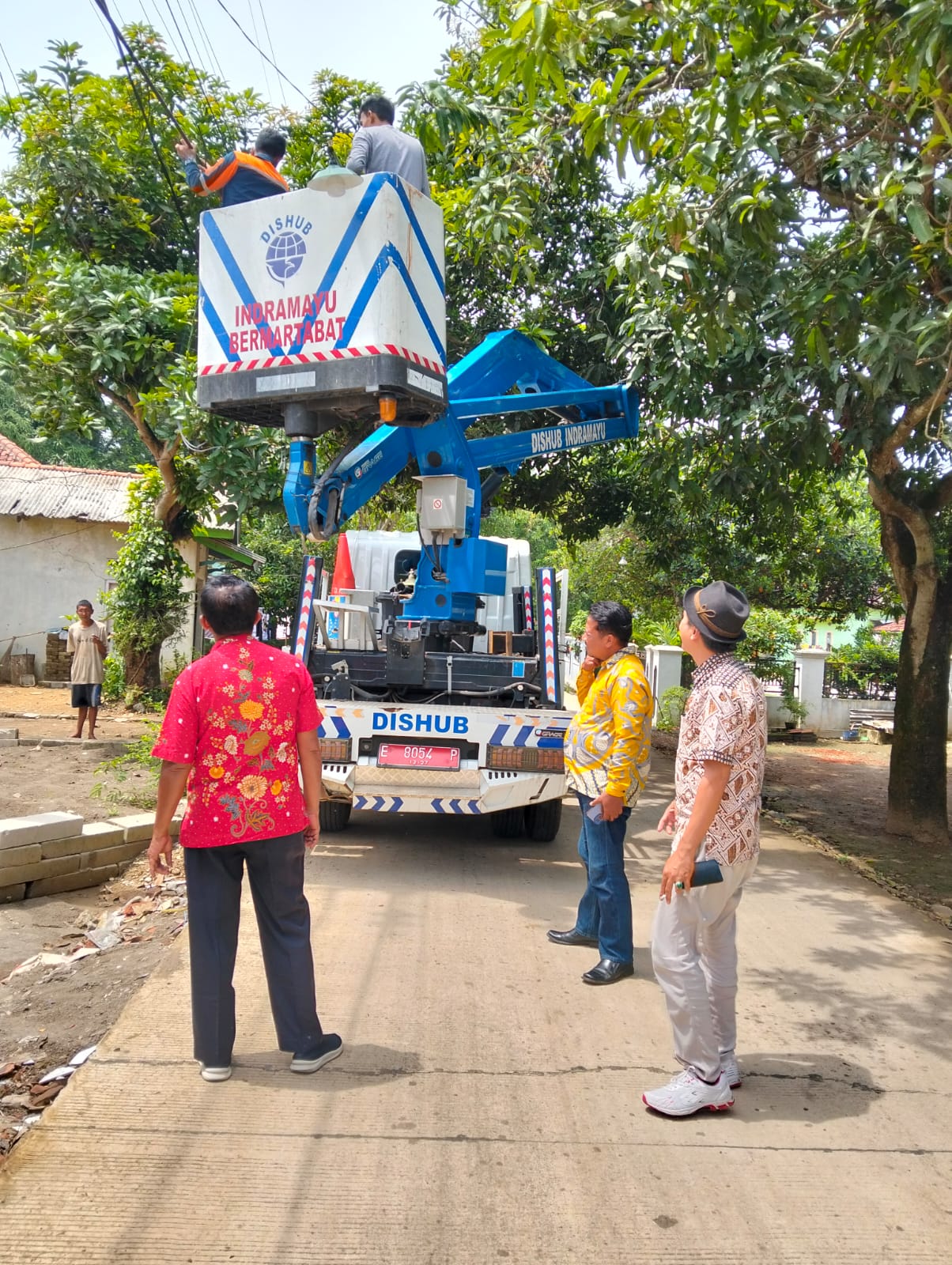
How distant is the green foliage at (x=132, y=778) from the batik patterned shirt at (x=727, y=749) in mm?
5487

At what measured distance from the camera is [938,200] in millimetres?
5566

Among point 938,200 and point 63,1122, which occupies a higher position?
point 938,200

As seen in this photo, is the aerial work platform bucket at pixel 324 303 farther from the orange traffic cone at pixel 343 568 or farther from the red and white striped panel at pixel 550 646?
the orange traffic cone at pixel 343 568

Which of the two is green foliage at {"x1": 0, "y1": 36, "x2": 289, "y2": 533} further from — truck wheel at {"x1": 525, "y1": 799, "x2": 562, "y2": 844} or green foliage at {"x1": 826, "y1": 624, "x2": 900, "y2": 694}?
green foliage at {"x1": 826, "y1": 624, "x2": 900, "y2": 694}

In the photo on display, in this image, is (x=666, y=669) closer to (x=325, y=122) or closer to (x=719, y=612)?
(x=325, y=122)

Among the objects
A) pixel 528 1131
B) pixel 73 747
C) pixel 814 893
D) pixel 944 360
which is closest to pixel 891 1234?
pixel 528 1131

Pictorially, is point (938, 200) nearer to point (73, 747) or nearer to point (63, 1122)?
point (63, 1122)

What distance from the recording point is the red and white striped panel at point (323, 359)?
5.48m

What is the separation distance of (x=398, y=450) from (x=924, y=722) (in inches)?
205

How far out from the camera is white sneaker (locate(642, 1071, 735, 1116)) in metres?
3.36

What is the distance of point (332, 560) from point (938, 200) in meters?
6.38

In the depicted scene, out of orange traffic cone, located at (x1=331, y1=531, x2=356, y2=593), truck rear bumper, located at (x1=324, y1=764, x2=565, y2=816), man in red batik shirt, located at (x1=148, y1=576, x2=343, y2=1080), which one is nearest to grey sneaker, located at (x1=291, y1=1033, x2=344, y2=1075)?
man in red batik shirt, located at (x1=148, y1=576, x2=343, y2=1080)

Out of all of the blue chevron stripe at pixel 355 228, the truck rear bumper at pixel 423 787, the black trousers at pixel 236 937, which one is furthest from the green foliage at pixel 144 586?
the black trousers at pixel 236 937

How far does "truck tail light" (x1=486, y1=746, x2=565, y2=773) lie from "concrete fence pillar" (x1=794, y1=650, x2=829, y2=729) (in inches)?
512
